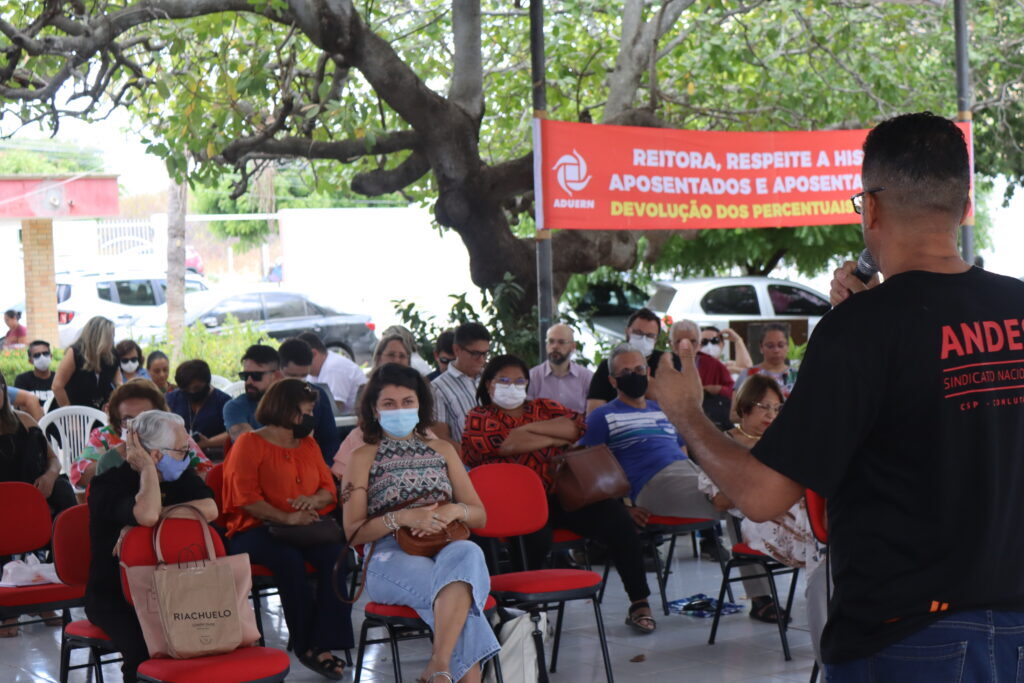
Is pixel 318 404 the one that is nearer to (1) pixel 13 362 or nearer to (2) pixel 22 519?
(2) pixel 22 519

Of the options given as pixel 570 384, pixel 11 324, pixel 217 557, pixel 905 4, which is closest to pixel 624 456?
pixel 570 384

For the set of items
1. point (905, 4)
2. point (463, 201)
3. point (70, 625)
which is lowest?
point (70, 625)

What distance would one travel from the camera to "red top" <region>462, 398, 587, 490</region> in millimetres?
6406

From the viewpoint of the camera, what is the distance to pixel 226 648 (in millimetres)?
4262

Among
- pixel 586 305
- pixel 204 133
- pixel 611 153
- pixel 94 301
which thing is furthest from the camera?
pixel 94 301

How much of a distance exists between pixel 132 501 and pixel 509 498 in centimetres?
168

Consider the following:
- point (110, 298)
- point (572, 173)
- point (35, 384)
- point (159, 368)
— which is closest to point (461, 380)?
point (572, 173)

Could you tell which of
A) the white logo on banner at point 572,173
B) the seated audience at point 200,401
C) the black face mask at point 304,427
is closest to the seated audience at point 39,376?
the seated audience at point 200,401

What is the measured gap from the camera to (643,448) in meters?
6.86

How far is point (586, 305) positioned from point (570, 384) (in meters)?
8.67

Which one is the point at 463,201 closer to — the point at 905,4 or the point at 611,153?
the point at 611,153

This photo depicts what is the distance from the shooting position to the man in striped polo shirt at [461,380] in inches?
283

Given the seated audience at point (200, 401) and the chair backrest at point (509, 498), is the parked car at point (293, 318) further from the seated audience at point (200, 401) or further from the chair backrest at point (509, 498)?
the chair backrest at point (509, 498)

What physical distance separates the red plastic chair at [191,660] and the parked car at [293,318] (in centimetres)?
1306
